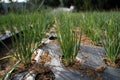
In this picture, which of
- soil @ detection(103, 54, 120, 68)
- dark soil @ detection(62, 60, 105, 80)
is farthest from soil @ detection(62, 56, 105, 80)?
soil @ detection(103, 54, 120, 68)

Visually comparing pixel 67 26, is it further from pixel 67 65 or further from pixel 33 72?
pixel 33 72

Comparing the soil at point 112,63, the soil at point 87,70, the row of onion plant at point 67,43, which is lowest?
the soil at point 112,63

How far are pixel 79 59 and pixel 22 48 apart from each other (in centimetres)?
62

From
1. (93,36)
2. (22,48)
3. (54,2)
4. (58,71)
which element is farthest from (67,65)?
(54,2)

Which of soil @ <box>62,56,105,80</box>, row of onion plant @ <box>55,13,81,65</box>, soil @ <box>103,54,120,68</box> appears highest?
row of onion plant @ <box>55,13,81,65</box>

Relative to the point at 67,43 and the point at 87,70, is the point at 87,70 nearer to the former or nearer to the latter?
the point at 87,70

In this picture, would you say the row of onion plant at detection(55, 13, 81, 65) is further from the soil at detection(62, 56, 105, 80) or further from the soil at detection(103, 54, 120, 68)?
the soil at detection(103, 54, 120, 68)

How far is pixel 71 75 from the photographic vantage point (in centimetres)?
207

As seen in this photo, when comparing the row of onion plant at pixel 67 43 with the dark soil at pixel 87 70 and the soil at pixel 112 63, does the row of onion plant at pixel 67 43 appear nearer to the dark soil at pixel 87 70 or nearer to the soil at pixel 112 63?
the dark soil at pixel 87 70

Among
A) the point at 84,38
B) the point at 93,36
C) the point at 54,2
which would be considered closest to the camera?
the point at 93,36

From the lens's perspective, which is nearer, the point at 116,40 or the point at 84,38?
the point at 116,40

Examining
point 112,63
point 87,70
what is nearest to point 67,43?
point 87,70

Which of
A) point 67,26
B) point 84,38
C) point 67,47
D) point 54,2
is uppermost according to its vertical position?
point 67,26

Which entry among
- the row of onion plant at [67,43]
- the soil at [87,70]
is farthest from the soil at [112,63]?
the row of onion plant at [67,43]
